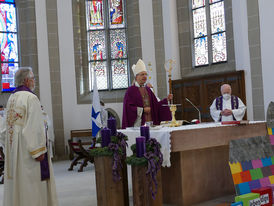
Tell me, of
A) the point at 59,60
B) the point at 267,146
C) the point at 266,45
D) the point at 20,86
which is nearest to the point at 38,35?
the point at 59,60

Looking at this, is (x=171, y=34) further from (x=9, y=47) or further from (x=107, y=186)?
(x=107, y=186)

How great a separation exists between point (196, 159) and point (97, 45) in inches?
324

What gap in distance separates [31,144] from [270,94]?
6.20 meters

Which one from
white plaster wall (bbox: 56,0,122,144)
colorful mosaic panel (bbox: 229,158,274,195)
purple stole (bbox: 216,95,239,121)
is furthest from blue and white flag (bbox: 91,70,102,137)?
colorful mosaic panel (bbox: 229,158,274,195)

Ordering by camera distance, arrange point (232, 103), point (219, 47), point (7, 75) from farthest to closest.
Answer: point (7, 75), point (219, 47), point (232, 103)

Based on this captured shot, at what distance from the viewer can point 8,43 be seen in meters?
12.1

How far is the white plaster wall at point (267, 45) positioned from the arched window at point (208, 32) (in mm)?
1891

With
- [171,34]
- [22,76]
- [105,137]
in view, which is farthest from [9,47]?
[105,137]

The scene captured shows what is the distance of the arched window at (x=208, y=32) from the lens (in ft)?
36.1

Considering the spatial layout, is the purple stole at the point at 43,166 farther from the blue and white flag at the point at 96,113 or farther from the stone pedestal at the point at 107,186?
the blue and white flag at the point at 96,113

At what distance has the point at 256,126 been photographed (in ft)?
18.5

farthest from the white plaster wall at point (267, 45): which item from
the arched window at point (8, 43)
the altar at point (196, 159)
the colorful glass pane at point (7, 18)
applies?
the colorful glass pane at point (7, 18)

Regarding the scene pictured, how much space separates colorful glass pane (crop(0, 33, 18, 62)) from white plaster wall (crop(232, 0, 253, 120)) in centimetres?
651

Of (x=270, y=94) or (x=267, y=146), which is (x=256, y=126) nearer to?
(x=267, y=146)
